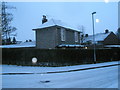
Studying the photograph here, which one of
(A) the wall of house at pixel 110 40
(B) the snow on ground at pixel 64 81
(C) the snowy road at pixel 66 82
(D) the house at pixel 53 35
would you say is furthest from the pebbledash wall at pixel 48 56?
(A) the wall of house at pixel 110 40

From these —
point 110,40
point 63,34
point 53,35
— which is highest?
point 63,34

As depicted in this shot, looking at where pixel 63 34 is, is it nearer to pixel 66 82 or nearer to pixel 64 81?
pixel 64 81

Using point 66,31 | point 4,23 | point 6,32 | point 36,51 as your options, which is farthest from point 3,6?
point 36,51

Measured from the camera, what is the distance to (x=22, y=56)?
64.6 ft

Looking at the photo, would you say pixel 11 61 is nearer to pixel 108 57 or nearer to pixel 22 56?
pixel 22 56

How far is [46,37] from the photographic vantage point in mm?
25562

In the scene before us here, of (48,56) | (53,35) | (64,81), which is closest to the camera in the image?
(64,81)

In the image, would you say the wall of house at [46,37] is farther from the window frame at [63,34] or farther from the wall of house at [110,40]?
the wall of house at [110,40]

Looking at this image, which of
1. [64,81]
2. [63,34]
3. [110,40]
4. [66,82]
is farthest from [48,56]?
[110,40]

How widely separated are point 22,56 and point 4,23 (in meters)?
15.0

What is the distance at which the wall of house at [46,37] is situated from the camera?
81.0 feet

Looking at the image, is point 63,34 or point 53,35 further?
point 63,34

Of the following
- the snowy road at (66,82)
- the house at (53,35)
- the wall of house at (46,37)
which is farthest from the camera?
the wall of house at (46,37)

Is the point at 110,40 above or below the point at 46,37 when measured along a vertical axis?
below
